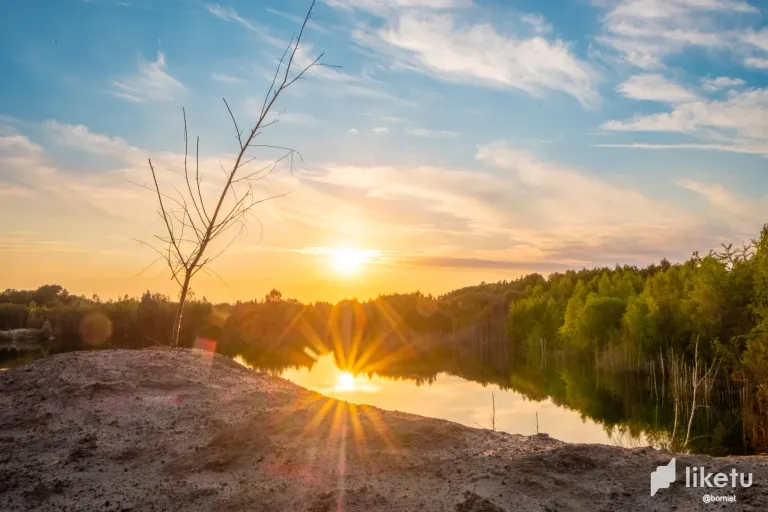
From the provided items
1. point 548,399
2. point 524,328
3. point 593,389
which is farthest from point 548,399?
point 524,328

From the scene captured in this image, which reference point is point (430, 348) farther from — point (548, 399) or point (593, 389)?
point (548, 399)

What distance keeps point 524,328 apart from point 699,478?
166 feet

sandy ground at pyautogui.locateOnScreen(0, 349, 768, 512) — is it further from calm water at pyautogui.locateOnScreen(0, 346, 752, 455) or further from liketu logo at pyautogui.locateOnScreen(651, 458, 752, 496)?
calm water at pyautogui.locateOnScreen(0, 346, 752, 455)

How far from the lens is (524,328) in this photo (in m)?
52.4

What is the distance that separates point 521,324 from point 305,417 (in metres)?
50.5

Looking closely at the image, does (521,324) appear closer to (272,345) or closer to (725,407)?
(272,345)

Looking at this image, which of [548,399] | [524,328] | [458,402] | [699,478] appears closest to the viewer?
[699,478]

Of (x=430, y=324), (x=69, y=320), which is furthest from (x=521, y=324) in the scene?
(x=69, y=320)

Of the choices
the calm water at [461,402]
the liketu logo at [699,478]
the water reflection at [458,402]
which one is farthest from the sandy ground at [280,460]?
the water reflection at [458,402]

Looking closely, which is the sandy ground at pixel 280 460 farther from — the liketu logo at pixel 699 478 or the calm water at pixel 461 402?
the calm water at pixel 461 402

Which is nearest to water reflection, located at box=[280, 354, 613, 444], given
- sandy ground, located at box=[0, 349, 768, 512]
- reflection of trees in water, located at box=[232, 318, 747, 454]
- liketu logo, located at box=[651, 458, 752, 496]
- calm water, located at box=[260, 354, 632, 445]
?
calm water, located at box=[260, 354, 632, 445]

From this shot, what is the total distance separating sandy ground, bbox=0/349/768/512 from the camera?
3.27m

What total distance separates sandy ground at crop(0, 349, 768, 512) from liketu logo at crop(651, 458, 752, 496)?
0.15 ft

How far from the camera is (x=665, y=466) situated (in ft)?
11.4
